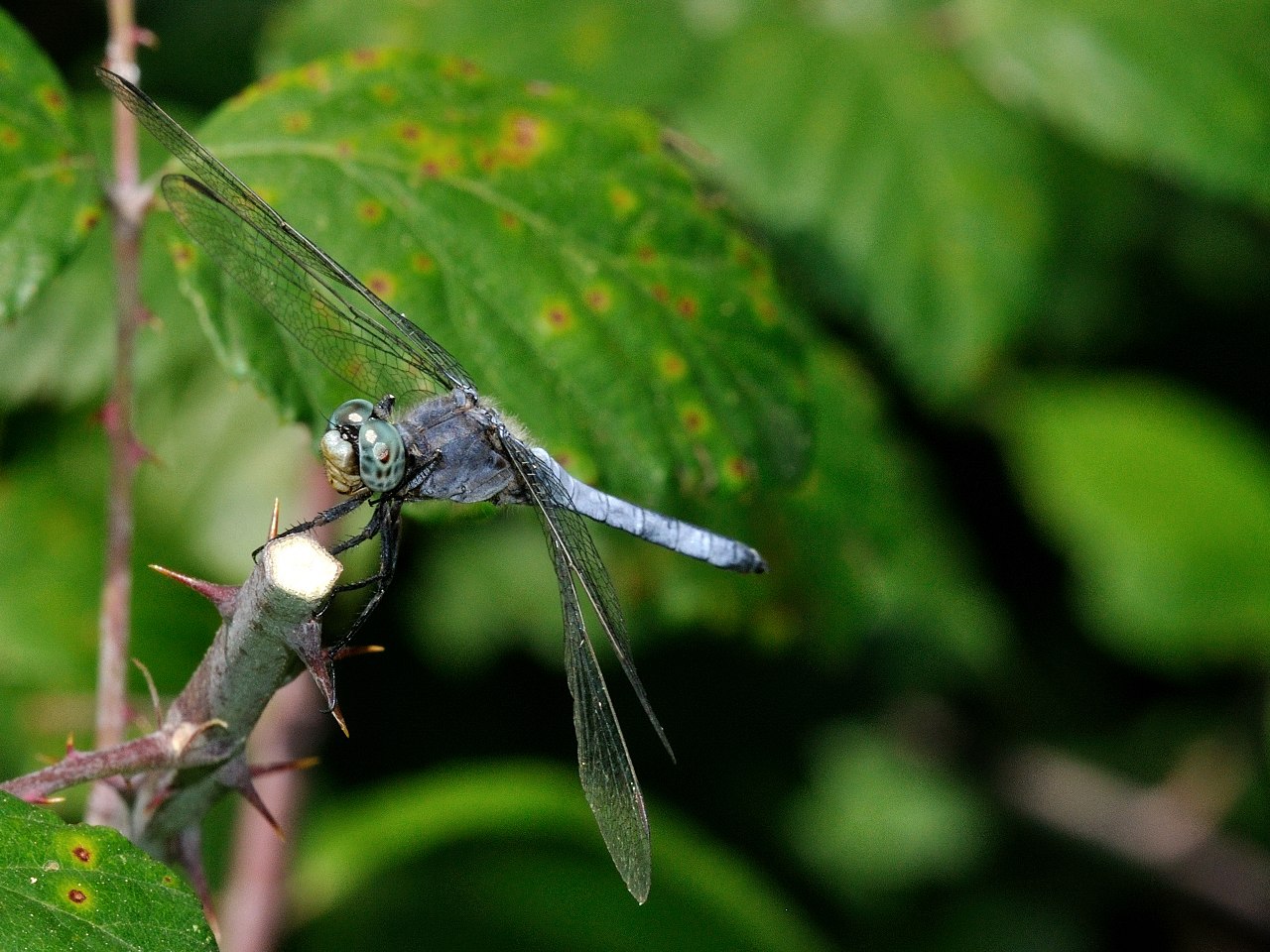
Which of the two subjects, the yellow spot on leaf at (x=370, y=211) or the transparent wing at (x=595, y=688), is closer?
the transparent wing at (x=595, y=688)

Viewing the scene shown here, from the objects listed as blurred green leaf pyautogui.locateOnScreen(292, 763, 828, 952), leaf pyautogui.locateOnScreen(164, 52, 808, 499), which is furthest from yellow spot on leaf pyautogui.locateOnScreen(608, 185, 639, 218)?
blurred green leaf pyautogui.locateOnScreen(292, 763, 828, 952)

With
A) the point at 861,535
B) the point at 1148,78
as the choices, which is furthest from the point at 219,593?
the point at 1148,78

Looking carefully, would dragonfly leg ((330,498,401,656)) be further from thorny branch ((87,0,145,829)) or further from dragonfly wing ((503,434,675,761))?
thorny branch ((87,0,145,829))

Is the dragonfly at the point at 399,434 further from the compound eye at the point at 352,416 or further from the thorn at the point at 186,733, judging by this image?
the thorn at the point at 186,733

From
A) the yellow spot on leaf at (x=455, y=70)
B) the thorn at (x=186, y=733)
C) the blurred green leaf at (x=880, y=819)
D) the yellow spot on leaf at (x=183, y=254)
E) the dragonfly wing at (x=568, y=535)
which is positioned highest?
the yellow spot on leaf at (x=455, y=70)

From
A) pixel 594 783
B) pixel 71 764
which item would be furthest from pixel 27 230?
pixel 594 783

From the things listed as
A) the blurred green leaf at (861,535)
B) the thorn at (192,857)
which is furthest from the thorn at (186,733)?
the blurred green leaf at (861,535)
